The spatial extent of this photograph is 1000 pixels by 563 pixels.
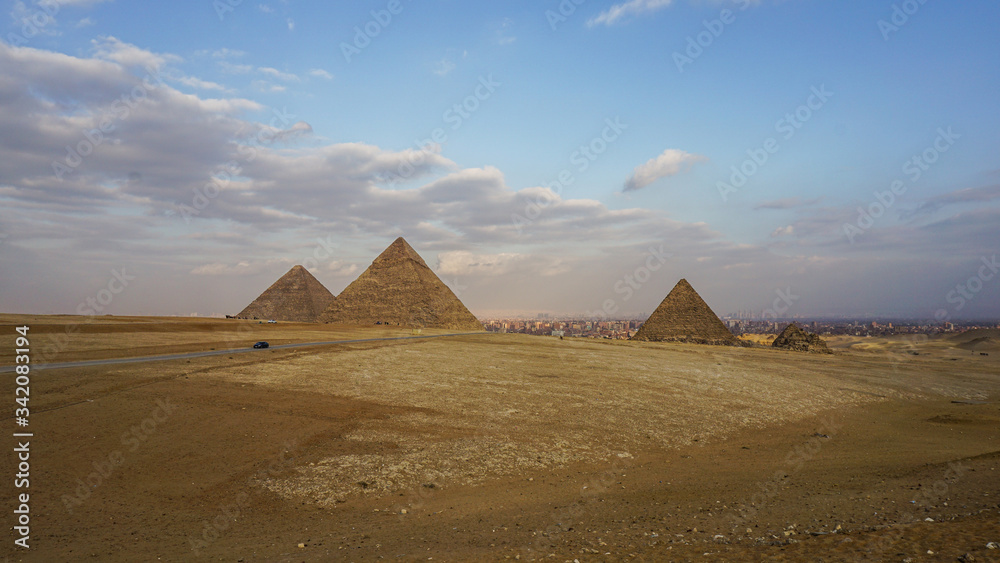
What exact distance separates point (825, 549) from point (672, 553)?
213cm

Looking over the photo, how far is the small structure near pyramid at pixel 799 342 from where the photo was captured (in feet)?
233

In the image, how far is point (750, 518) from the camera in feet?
30.1

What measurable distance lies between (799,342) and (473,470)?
7621 cm

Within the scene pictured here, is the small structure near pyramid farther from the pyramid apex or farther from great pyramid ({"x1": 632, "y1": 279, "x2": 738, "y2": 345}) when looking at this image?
the pyramid apex

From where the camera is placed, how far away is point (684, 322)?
256 ft

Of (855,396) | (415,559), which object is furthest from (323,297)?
(415,559)

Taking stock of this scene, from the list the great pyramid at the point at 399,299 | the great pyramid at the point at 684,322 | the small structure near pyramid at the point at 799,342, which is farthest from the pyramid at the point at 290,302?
the small structure near pyramid at the point at 799,342

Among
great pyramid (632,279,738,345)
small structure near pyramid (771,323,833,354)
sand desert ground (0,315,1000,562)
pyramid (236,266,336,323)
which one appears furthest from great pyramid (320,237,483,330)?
sand desert ground (0,315,1000,562)

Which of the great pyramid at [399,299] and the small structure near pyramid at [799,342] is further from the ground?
the great pyramid at [399,299]

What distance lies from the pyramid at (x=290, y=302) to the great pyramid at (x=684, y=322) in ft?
250

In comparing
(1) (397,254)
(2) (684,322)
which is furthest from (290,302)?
(2) (684,322)

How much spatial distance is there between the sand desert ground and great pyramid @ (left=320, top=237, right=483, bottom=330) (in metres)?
67.5

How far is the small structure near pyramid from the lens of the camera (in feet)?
233

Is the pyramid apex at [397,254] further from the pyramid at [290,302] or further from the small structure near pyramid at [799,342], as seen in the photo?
the small structure near pyramid at [799,342]
